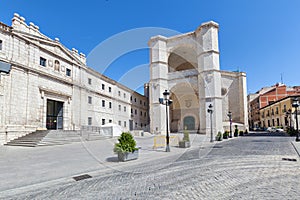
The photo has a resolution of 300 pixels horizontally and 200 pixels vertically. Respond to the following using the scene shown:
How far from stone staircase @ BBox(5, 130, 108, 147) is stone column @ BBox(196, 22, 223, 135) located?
745 inches

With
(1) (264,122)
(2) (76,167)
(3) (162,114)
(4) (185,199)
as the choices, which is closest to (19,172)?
(2) (76,167)

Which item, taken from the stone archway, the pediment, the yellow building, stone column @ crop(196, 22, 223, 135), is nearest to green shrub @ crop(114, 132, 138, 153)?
the pediment

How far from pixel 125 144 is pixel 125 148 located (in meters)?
0.18

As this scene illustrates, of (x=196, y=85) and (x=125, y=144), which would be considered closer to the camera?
(x=125, y=144)

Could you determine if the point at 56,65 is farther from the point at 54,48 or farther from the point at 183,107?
the point at 183,107

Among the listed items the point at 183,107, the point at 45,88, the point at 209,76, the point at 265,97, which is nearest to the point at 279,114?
the point at 265,97

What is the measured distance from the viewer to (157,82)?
108 ft

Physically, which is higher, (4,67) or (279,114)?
(4,67)

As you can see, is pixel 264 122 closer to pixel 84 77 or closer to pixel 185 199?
pixel 84 77

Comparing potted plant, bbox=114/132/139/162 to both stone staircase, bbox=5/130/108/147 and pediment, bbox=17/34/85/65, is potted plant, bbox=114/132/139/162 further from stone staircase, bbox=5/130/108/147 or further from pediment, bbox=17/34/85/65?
pediment, bbox=17/34/85/65

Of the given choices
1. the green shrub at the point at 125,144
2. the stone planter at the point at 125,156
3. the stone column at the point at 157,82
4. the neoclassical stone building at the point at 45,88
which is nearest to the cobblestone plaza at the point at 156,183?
the stone planter at the point at 125,156

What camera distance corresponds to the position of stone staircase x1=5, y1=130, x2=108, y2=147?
14.3m

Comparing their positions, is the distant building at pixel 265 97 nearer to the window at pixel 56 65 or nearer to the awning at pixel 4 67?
the window at pixel 56 65

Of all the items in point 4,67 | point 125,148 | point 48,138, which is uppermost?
point 4,67
